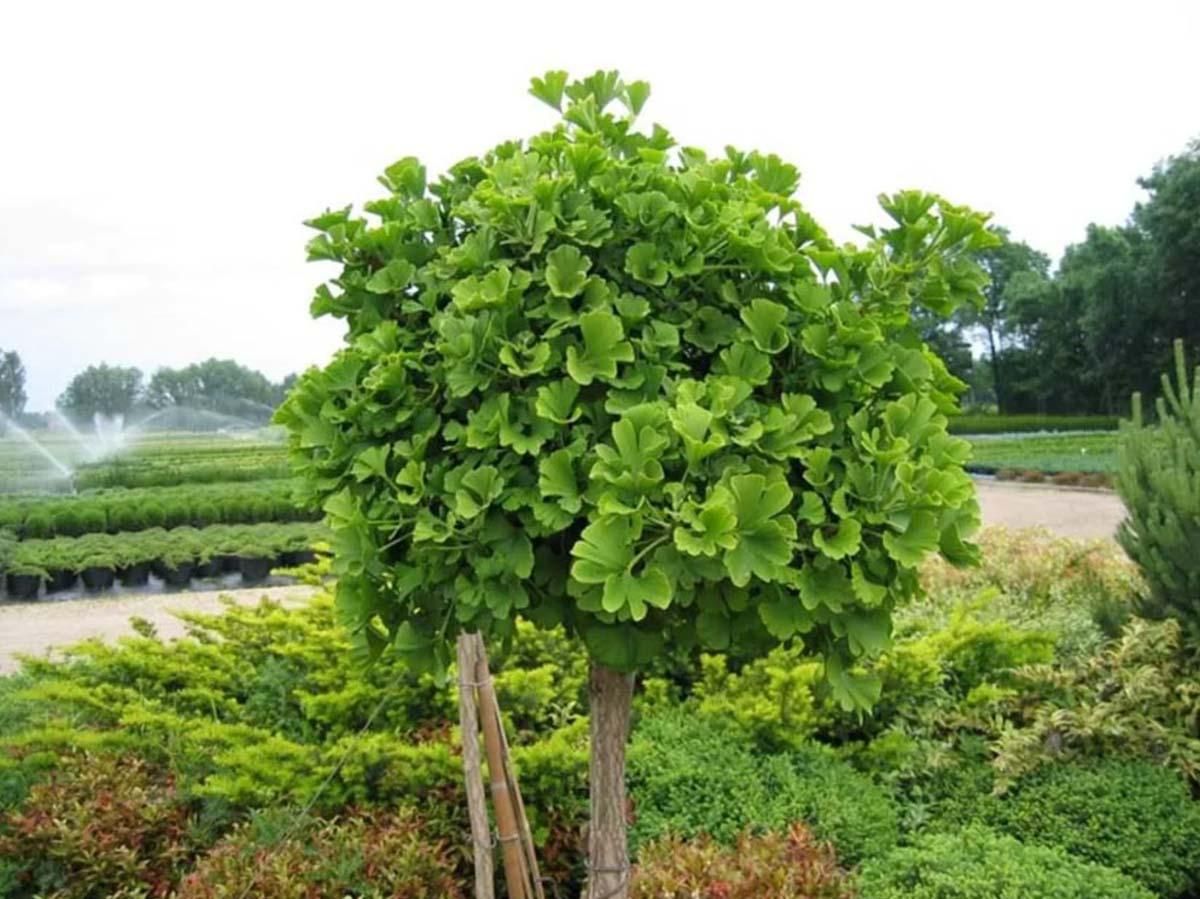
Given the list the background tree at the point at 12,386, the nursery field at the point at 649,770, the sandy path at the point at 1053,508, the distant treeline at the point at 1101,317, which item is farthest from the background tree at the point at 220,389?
the distant treeline at the point at 1101,317

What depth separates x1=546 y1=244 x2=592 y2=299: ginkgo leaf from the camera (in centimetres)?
146

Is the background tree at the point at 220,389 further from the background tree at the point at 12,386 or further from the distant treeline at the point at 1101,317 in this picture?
the distant treeline at the point at 1101,317

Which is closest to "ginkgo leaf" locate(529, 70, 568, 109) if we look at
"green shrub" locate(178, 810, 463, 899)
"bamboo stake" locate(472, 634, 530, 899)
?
"bamboo stake" locate(472, 634, 530, 899)

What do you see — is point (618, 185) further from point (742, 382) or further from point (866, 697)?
point (866, 697)

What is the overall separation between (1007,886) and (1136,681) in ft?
3.91

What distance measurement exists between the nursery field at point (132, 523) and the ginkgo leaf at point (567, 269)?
5.40 m

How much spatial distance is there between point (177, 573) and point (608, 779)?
8405 mm

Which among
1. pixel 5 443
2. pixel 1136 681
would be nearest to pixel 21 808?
pixel 1136 681

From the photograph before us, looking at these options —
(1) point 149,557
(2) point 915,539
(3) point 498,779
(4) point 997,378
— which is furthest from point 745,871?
(4) point 997,378

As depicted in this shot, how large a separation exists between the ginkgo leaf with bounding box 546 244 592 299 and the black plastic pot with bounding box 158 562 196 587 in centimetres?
872

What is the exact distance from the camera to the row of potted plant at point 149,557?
9.01m

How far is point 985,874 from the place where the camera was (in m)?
2.43

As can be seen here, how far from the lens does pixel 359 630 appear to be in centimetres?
168

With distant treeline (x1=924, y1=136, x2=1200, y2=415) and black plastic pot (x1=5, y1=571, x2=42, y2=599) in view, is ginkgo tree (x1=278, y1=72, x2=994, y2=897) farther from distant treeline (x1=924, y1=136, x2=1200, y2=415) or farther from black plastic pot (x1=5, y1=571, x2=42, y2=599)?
distant treeline (x1=924, y1=136, x2=1200, y2=415)
